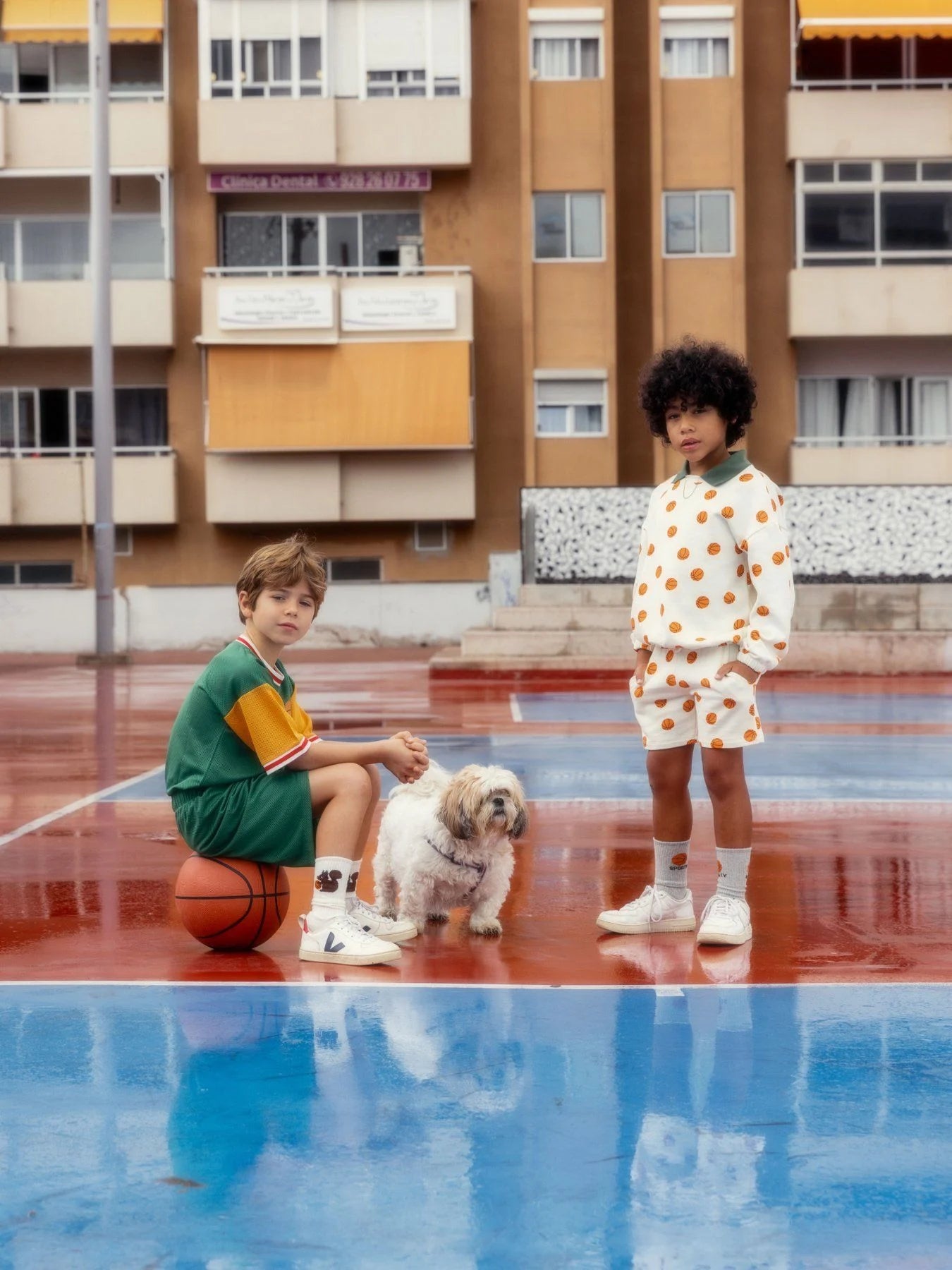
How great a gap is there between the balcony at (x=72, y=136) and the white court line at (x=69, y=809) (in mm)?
28185

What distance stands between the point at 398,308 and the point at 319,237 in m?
2.55

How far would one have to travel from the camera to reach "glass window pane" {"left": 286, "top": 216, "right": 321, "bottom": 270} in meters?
39.4

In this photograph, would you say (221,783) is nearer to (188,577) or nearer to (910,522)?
(910,522)

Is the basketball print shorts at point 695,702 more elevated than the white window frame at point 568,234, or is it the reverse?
the white window frame at point 568,234

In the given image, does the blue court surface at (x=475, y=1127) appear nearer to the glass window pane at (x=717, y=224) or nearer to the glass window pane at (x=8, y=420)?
the glass window pane at (x=717, y=224)

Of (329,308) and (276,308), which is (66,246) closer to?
(276,308)

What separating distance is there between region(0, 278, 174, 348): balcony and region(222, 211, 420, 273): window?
1905mm

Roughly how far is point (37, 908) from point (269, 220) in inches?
1324

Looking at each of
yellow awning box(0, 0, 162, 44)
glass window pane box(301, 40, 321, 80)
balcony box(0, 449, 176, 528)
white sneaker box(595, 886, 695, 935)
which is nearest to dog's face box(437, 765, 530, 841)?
white sneaker box(595, 886, 695, 935)

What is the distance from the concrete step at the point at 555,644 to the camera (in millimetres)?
24547

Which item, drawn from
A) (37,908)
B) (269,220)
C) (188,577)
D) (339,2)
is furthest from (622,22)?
(37,908)

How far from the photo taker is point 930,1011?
17.7 ft

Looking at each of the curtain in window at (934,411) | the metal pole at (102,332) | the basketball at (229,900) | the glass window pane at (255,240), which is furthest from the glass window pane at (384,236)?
the basketball at (229,900)

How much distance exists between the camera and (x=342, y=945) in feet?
20.2
